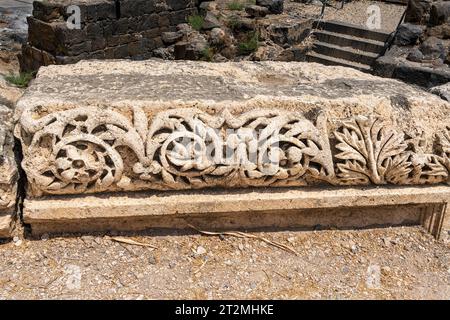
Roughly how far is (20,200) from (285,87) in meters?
1.23

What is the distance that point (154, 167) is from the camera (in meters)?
1.93

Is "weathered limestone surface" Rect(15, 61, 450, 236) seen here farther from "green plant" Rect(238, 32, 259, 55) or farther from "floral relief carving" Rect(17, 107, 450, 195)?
"green plant" Rect(238, 32, 259, 55)

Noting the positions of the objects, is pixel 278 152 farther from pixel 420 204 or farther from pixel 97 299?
pixel 97 299

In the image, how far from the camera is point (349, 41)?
9.00 m

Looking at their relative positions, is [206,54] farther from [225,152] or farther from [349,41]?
[225,152]

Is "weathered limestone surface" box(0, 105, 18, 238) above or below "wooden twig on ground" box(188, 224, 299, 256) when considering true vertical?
above

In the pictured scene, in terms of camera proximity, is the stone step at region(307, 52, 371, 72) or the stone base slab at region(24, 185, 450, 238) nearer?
the stone base slab at region(24, 185, 450, 238)

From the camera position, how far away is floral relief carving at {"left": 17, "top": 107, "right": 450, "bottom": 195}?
1881mm

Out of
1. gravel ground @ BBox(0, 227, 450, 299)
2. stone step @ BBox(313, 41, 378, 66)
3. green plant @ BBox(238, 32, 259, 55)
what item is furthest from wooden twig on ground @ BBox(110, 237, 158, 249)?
green plant @ BBox(238, 32, 259, 55)

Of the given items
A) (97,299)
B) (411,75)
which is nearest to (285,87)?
(97,299)

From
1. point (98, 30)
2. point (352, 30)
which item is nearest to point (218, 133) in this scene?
point (98, 30)

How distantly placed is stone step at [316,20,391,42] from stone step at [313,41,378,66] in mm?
361

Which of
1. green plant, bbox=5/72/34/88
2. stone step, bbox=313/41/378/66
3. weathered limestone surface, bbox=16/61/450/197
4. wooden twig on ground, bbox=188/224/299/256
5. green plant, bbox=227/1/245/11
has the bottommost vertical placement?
green plant, bbox=5/72/34/88

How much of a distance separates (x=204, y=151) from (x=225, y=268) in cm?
49
